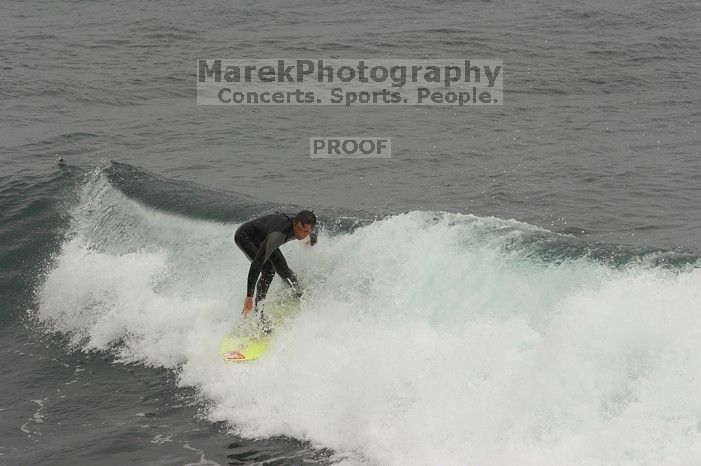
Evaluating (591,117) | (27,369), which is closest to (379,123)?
(591,117)

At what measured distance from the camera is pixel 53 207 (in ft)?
53.3

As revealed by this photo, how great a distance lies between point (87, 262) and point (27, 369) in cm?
265

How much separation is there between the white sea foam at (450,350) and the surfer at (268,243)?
1.06ft

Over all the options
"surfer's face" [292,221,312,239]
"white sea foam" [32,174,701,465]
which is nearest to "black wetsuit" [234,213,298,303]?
"surfer's face" [292,221,312,239]

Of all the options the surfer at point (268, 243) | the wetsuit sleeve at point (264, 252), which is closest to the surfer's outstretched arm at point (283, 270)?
the surfer at point (268, 243)

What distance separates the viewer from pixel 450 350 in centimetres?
880

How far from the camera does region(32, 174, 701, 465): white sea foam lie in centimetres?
757

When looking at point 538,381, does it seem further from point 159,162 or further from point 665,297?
point 159,162

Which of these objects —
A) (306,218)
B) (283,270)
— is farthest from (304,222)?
(283,270)

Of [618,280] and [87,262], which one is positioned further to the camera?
[87,262]

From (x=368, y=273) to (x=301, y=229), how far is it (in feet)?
2.94

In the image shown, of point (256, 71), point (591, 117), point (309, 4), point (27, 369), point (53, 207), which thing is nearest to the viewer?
point (27, 369)

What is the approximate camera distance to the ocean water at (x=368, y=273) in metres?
7.95

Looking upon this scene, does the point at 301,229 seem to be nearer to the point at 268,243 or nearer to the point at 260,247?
the point at 268,243
